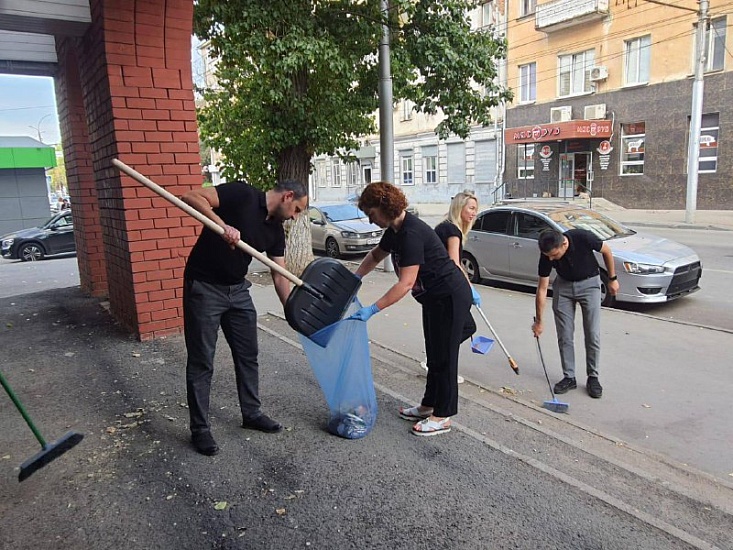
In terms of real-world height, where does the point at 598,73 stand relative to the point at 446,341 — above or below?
above

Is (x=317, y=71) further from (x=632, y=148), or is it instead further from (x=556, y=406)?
(x=632, y=148)

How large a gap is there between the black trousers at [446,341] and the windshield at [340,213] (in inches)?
453

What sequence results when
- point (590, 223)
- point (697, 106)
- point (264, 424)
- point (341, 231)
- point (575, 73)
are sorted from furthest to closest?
point (575, 73)
point (697, 106)
point (341, 231)
point (590, 223)
point (264, 424)

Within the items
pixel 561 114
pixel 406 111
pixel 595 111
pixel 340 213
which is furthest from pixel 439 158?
pixel 340 213

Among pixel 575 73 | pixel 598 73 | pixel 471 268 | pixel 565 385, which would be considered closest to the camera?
pixel 565 385

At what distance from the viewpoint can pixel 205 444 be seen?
10.7ft

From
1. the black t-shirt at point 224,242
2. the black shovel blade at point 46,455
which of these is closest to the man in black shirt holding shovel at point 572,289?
the black t-shirt at point 224,242

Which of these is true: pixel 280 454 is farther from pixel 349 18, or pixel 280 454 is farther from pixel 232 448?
pixel 349 18

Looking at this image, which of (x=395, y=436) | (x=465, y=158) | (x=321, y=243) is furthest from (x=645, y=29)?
(x=395, y=436)

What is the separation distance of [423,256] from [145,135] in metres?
3.08

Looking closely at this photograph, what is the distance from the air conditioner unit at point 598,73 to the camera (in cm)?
2439

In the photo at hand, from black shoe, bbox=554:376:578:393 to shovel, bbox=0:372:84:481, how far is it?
12.6 feet

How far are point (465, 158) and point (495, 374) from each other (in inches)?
1086

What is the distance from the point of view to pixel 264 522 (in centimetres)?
263
